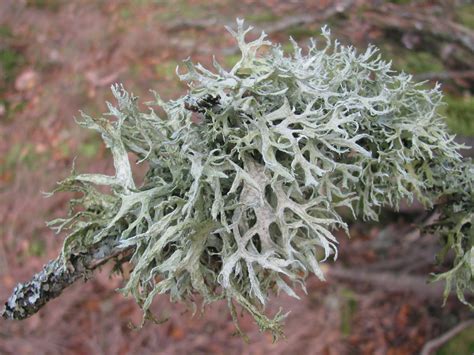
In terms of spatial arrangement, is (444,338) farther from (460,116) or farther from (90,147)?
(90,147)

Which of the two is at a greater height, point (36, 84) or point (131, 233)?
point (131, 233)

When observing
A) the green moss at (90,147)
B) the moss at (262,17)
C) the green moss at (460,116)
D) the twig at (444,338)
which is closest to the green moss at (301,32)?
the moss at (262,17)

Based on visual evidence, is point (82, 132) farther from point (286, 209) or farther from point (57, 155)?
point (286, 209)

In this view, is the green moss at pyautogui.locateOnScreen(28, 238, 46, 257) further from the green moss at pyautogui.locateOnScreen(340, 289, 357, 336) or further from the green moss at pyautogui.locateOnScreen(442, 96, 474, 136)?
the green moss at pyautogui.locateOnScreen(442, 96, 474, 136)

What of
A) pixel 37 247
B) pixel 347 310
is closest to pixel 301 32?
pixel 347 310

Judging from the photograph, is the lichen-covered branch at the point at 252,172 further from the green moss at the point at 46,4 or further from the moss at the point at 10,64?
the green moss at the point at 46,4

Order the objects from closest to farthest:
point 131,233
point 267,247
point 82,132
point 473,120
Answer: point 267,247, point 131,233, point 473,120, point 82,132

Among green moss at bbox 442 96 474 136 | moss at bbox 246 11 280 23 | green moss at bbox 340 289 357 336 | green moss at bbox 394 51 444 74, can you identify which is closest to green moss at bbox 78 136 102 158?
moss at bbox 246 11 280 23

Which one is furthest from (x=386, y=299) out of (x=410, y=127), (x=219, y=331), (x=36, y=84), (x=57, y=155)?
(x=36, y=84)
